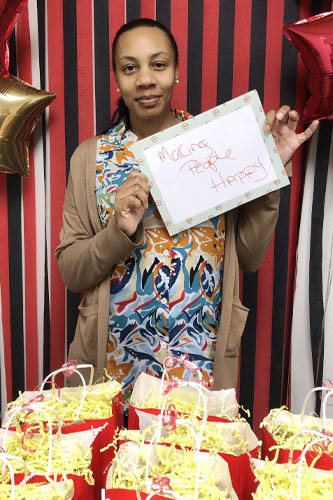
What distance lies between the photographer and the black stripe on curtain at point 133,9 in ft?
5.43

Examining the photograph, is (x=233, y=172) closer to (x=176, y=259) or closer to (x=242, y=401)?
(x=176, y=259)

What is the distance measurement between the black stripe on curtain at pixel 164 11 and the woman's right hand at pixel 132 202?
2.49 feet

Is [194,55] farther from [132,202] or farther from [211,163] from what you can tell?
[132,202]

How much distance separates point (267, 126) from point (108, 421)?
78 centimetres

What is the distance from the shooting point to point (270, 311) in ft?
5.93

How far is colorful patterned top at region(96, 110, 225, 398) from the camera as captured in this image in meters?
1.27

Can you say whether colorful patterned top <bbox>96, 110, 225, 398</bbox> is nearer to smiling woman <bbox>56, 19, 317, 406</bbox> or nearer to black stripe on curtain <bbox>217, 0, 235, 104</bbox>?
smiling woman <bbox>56, 19, 317, 406</bbox>

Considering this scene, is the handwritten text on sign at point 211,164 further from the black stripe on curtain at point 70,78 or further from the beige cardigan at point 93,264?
the black stripe on curtain at point 70,78

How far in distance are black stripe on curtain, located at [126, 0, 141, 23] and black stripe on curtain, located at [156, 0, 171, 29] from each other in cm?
6

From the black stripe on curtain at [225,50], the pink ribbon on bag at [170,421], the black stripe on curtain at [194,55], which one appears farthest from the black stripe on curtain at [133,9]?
the pink ribbon on bag at [170,421]

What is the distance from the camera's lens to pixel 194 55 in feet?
5.51

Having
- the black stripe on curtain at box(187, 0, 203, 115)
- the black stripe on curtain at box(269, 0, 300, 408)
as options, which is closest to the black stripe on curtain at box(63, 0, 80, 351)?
the black stripe on curtain at box(187, 0, 203, 115)

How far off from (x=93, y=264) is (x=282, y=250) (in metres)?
0.80

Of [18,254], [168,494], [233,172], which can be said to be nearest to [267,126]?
[233,172]
